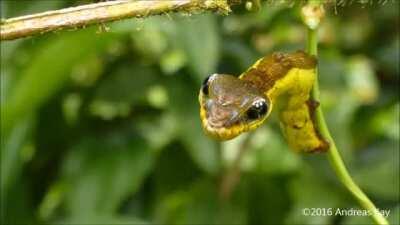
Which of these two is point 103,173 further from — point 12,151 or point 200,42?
point 200,42

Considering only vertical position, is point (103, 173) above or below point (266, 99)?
below

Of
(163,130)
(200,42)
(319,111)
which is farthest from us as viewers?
(163,130)

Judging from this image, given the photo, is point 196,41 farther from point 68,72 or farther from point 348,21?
point 348,21

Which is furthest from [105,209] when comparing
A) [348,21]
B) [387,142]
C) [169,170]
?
[348,21]

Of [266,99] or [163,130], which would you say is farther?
[163,130]

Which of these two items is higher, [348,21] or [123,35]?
[123,35]

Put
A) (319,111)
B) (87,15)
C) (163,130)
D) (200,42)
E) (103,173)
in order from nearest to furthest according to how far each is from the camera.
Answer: (87,15) → (319,111) → (200,42) → (103,173) → (163,130)


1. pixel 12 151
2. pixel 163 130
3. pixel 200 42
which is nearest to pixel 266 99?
pixel 200 42
